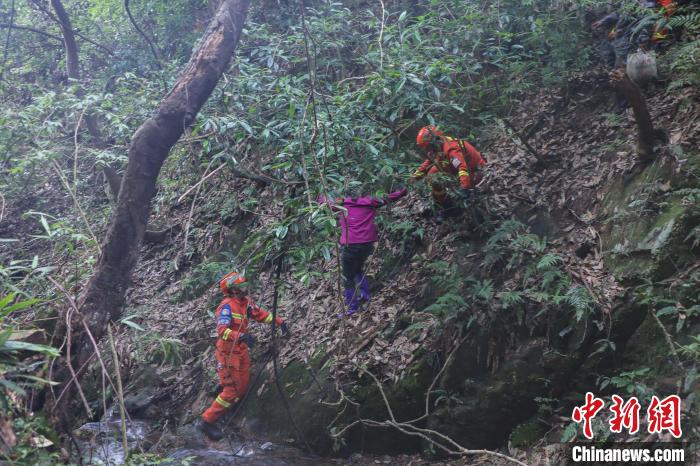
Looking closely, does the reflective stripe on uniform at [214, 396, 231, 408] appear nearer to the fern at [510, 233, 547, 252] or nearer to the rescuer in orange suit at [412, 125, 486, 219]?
the rescuer in orange suit at [412, 125, 486, 219]

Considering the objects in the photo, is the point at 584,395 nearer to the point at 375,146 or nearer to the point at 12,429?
the point at 375,146

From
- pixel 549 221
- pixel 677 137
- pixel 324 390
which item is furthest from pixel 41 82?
pixel 677 137

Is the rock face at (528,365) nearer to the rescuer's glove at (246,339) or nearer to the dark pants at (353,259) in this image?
the rescuer's glove at (246,339)

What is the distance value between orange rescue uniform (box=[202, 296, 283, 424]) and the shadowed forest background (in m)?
0.36

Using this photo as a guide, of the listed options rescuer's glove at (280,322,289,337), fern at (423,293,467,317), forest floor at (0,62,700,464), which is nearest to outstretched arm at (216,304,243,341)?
forest floor at (0,62,700,464)

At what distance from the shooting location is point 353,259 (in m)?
7.81

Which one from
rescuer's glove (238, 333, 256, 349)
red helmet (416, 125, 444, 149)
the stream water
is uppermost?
red helmet (416, 125, 444, 149)

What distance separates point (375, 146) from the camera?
6.60m

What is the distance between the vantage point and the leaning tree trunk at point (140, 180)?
505 cm

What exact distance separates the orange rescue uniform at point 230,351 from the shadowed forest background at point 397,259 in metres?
0.36

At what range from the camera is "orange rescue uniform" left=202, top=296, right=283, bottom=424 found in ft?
24.0

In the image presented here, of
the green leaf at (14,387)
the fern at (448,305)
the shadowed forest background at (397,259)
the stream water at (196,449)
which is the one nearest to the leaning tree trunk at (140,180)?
the shadowed forest background at (397,259)

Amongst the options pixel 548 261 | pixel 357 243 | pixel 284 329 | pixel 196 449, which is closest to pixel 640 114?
pixel 548 261

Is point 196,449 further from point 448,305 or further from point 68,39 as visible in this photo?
point 68,39
